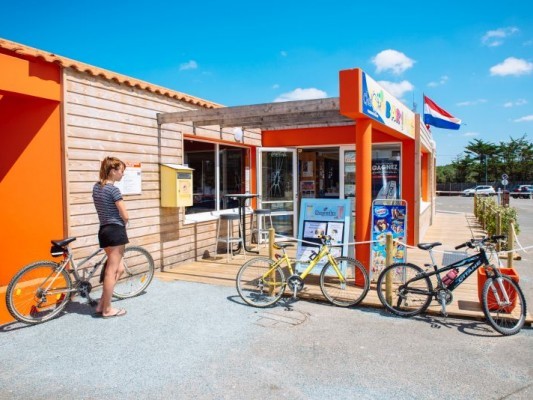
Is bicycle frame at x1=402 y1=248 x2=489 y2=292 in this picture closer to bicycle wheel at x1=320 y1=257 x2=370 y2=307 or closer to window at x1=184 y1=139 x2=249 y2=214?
bicycle wheel at x1=320 y1=257 x2=370 y2=307

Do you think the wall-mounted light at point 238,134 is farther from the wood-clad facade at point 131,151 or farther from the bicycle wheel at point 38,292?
the bicycle wheel at point 38,292

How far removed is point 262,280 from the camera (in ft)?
17.0

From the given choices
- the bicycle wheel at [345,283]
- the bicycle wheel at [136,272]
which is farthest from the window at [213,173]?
the bicycle wheel at [345,283]

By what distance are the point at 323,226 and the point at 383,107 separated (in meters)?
1.92

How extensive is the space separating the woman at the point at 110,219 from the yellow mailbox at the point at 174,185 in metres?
2.00

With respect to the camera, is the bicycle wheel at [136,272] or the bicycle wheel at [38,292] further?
the bicycle wheel at [136,272]

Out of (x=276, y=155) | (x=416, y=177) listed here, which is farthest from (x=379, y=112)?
(x=276, y=155)

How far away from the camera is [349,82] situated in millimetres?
Result: 4996

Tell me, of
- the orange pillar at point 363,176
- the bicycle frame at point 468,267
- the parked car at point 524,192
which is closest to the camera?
the bicycle frame at point 468,267

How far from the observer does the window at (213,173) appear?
Answer: 7.94m

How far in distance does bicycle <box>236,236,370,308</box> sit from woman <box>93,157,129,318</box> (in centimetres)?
144

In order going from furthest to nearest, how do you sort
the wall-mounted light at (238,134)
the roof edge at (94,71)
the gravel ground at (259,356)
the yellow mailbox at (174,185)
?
the wall-mounted light at (238,134), the yellow mailbox at (174,185), the roof edge at (94,71), the gravel ground at (259,356)

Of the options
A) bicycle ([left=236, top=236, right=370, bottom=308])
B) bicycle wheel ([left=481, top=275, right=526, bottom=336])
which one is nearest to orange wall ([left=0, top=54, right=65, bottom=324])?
bicycle ([left=236, top=236, right=370, bottom=308])

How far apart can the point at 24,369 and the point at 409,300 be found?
3.83 m
